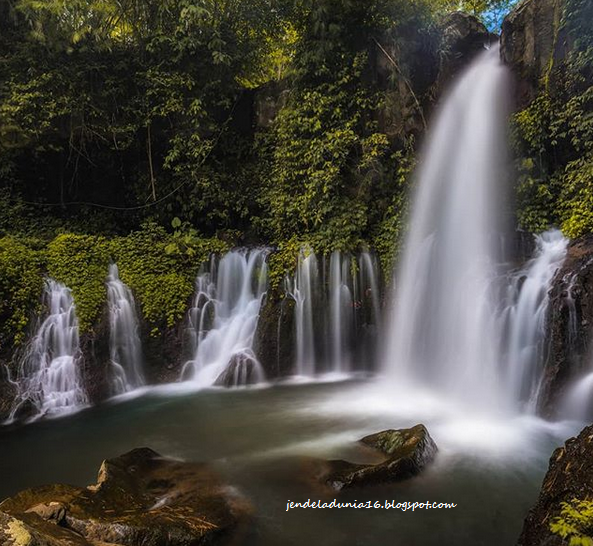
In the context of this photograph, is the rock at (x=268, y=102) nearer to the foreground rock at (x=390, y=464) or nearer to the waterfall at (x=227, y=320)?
the waterfall at (x=227, y=320)

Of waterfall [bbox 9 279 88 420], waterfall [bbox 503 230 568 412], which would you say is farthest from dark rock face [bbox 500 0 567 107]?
waterfall [bbox 9 279 88 420]

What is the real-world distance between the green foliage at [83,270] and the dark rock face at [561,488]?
25.8ft

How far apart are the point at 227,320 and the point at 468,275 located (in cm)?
510

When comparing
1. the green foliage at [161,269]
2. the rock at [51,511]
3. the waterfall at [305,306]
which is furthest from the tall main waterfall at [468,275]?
the rock at [51,511]

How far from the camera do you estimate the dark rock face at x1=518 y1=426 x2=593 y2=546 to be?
9.43 feet

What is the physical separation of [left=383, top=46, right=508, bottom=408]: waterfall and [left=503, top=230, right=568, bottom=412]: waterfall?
24 centimetres

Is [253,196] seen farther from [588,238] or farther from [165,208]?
[588,238]

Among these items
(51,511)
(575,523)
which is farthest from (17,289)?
(575,523)

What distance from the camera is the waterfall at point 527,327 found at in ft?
22.0

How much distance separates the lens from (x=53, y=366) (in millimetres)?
7977

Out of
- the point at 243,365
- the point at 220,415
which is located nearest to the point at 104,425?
the point at 220,415

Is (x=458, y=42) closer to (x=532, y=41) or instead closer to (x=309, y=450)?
(x=532, y=41)

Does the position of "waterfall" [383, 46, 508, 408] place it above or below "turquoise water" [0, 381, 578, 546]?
above

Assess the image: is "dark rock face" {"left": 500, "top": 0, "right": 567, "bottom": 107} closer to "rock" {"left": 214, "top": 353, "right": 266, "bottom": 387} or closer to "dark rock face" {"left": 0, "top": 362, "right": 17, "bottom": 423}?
"rock" {"left": 214, "top": 353, "right": 266, "bottom": 387}
